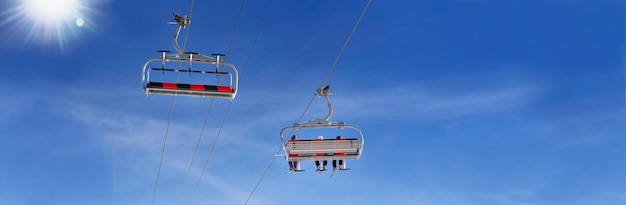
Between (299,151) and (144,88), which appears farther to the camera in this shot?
(299,151)

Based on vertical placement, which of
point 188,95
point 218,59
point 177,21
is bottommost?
point 188,95

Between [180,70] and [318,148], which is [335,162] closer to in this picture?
[318,148]

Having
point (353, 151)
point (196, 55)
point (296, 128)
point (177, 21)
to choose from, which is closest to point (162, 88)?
point (196, 55)

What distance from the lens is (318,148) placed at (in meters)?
19.5

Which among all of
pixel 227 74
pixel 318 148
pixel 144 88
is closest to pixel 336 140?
pixel 318 148

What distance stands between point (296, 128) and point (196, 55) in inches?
151

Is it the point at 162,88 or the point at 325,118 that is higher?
the point at 325,118

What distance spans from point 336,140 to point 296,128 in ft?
3.83

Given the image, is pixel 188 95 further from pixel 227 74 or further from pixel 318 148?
pixel 318 148

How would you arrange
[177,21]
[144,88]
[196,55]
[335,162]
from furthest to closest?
[335,162], [177,21], [196,55], [144,88]

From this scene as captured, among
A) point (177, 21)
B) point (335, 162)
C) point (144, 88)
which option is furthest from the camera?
point (335, 162)

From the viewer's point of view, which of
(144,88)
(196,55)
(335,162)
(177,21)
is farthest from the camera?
(335,162)

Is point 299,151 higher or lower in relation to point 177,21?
lower

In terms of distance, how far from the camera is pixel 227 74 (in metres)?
16.3
